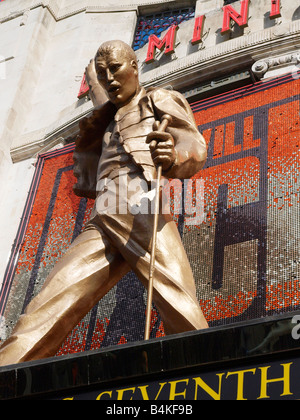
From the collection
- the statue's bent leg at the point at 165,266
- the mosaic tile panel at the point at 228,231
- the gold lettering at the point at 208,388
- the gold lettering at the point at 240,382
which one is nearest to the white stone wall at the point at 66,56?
the mosaic tile panel at the point at 228,231

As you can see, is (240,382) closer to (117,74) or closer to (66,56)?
(117,74)

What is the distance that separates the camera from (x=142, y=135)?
5.73m

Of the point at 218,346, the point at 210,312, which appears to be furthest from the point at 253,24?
the point at 218,346

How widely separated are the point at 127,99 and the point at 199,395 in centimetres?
305

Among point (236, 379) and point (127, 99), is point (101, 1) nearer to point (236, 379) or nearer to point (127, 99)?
point (127, 99)

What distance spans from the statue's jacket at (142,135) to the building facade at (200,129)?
6.68ft

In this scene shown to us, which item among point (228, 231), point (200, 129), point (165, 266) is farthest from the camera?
point (200, 129)

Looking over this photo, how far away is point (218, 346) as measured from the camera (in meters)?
3.64

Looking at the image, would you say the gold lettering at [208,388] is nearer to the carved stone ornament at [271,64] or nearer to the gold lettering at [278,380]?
the gold lettering at [278,380]

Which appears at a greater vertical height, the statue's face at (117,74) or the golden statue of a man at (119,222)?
the statue's face at (117,74)

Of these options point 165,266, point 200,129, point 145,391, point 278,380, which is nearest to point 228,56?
point 200,129

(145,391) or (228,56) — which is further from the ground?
(228,56)

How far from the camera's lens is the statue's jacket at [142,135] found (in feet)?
17.7

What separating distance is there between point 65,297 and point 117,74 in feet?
5.95
